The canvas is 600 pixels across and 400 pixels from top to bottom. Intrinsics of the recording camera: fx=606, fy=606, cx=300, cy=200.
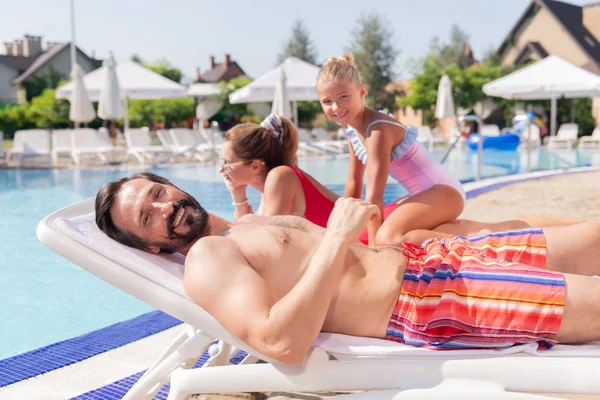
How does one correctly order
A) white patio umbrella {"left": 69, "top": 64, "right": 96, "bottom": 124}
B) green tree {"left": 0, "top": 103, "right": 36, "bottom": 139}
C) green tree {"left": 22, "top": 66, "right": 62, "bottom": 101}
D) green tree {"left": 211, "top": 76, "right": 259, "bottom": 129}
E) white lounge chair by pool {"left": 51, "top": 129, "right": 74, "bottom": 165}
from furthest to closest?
1. green tree {"left": 22, "top": 66, "right": 62, "bottom": 101}
2. green tree {"left": 211, "top": 76, "right": 259, "bottom": 129}
3. green tree {"left": 0, "top": 103, "right": 36, "bottom": 139}
4. white patio umbrella {"left": 69, "top": 64, "right": 96, "bottom": 124}
5. white lounge chair by pool {"left": 51, "top": 129, "right": 74, "bottom": 165}

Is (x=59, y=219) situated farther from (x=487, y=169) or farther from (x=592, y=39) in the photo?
(x=592, y=39)

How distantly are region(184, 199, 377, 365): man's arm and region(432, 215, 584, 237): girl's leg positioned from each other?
1.53 m

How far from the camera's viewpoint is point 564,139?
21.5 meters

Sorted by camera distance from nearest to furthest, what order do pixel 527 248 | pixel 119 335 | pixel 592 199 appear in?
pixel 527 248 → pixel 119 335 → pixel 592 199

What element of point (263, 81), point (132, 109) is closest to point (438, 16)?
point (132, 109)

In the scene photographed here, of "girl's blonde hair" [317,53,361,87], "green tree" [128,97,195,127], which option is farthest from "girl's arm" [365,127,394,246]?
"green tree" [128,97,195,127]

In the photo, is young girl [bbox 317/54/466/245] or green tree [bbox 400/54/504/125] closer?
young girl [bbox 317/54/466/245]

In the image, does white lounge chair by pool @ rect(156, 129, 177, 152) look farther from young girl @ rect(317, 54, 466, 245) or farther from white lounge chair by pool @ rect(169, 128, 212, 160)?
young girl @ rect(317, 54, 466, 245)

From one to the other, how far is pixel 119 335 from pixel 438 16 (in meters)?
51.7

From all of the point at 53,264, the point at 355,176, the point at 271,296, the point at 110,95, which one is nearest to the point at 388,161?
the point at 355,176

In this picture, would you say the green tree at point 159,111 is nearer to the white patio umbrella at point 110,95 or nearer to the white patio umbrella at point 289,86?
the white patio umbrella at point 289,86

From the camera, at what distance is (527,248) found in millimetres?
2416

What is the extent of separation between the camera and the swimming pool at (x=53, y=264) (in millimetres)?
4617

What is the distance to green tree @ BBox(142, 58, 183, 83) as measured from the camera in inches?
1869
